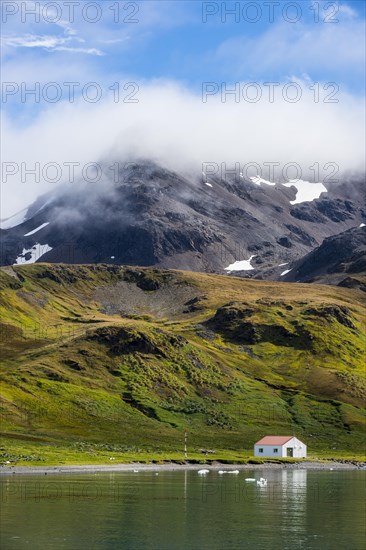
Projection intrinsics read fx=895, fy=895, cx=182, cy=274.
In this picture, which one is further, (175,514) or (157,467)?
(157,467)

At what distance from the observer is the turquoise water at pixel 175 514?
78.9 m

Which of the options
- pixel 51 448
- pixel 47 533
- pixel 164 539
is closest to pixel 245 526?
pixel 164 539

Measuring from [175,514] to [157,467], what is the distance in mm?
75663

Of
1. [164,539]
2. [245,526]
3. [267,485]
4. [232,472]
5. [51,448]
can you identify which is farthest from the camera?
[51,448]

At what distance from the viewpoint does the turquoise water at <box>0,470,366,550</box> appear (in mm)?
78875

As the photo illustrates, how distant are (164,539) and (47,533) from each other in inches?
419

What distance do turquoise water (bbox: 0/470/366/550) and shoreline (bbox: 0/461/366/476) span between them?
769 cm

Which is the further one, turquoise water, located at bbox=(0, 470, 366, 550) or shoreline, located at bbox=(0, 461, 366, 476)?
shoreline, located at bbox=(0, 461, 366, 476)

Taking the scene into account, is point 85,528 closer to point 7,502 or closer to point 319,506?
point 7,502

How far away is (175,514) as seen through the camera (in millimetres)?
97000

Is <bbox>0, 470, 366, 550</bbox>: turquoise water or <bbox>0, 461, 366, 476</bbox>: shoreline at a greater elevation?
<bbox>0, 470, 366, 550</bbox>: turquoise water

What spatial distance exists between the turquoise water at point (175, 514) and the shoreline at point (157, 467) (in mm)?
7691

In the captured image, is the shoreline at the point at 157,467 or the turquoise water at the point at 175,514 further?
the shoreline at the point at 157,467

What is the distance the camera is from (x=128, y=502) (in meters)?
106
